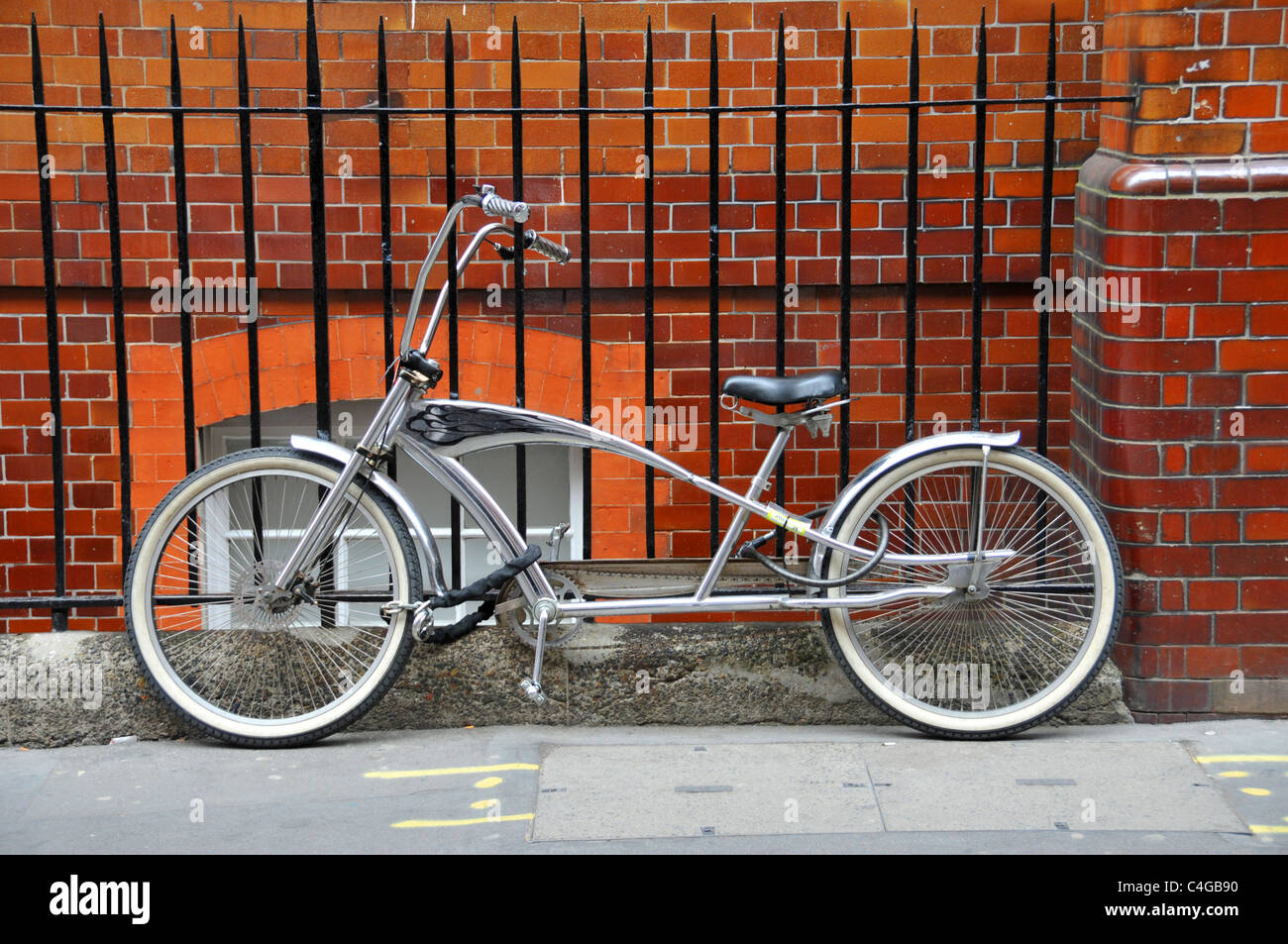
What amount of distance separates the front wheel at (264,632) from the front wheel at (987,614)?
1.19 metres

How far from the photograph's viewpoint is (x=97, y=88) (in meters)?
5.64

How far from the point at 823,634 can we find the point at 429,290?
7.30 feet

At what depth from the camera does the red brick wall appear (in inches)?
223

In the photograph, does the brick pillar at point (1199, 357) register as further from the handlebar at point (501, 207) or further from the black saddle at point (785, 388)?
the handlebar at point (501, 207)

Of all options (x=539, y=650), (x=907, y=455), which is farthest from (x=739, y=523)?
(x=539, y=650)

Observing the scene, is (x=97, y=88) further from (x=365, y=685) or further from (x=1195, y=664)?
(x=1195, y=664)

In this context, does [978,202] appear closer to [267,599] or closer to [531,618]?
[531,618]

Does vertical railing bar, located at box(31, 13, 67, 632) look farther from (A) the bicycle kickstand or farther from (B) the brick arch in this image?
(B) the brick arch

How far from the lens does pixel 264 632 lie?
14.2ft

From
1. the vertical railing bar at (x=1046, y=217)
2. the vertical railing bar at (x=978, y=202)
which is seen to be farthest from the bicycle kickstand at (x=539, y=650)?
the vertical railing bar at (x=1046, y=217)

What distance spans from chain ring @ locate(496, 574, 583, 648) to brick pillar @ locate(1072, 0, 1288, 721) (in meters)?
1.52

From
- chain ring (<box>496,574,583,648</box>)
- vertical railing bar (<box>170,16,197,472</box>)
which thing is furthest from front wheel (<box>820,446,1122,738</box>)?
vertical railing bar (<box>170,16,197,472</box>)

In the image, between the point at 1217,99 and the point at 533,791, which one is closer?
the point at 533,791

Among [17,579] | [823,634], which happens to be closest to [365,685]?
[823,634]
